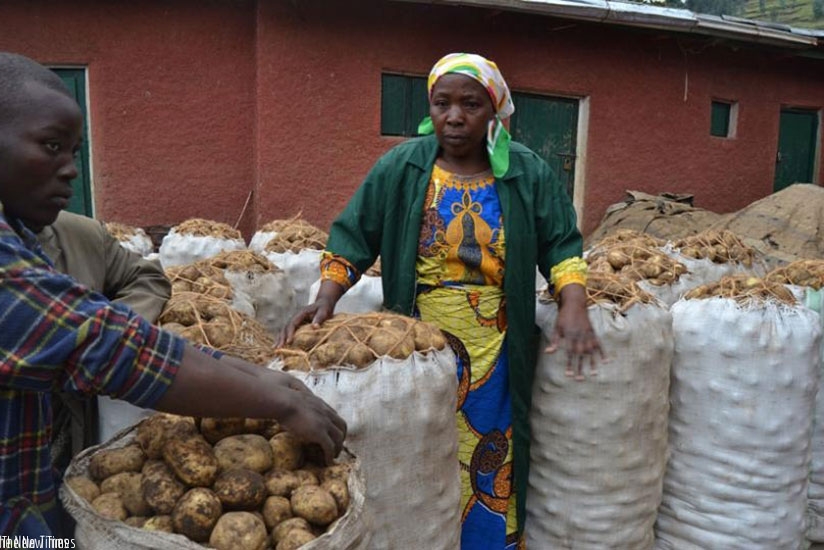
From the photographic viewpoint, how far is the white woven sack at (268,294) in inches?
135

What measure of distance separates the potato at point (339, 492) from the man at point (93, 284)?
0.69 m

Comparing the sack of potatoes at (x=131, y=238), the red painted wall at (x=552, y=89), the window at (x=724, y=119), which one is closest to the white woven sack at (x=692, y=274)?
the red painted wall at (x=552, y=89)

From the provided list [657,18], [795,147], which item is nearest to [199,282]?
[657,18]

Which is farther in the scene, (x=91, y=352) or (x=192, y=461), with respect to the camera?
(x=192, y=461)

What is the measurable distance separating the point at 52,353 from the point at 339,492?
0.60 metres

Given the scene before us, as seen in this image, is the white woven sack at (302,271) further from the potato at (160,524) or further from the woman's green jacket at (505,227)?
the potato at (160,524)

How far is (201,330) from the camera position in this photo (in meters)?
1.97

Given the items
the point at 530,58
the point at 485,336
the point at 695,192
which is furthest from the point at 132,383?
the point at 695,192

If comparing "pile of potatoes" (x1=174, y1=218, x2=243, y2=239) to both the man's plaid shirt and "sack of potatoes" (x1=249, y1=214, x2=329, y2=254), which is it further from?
the man's plaid shirt

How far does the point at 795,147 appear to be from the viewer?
9.66 metres

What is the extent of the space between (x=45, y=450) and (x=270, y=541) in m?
0.45

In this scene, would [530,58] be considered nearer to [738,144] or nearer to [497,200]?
[738,144]

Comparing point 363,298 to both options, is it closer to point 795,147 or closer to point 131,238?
point 131,238

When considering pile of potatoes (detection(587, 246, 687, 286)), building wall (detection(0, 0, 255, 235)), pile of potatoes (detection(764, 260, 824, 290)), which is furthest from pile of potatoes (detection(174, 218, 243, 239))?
pile of potatoes (detection(764, 260, 824, 290))
